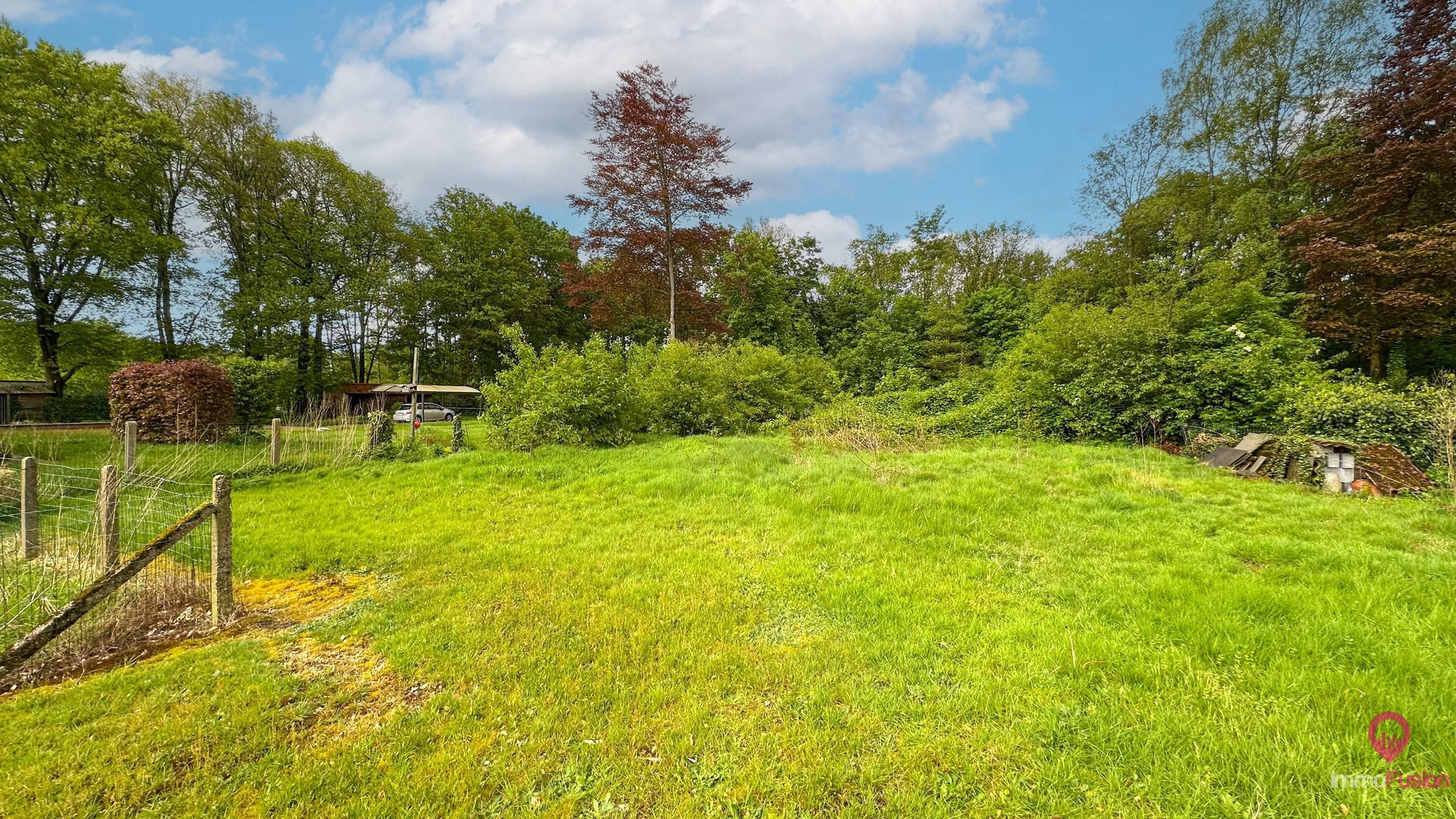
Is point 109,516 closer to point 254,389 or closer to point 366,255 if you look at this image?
point 254,389

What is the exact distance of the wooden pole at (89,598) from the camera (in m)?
2.51

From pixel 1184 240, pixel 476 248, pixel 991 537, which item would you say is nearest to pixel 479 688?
pixel 991 537

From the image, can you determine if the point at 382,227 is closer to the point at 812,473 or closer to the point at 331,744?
the point at 812,473

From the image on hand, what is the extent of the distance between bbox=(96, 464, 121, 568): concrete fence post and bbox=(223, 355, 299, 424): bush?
37.8 feet

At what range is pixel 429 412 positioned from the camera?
25.0 meters

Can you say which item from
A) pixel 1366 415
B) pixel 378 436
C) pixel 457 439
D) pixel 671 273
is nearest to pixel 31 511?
pixel 378 436

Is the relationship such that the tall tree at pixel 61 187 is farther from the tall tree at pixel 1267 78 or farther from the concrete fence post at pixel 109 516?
the tall tree at pixel 1267 78

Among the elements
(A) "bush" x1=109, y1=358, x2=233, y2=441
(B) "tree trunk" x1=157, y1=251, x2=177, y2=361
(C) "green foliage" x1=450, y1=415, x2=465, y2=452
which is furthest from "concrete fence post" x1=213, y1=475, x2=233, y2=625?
(B) "tree trunk" x1=157, y1=251, x2=177, y2=361

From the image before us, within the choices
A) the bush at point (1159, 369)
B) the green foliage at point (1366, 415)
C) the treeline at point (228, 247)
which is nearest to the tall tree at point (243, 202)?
the treeline at point (228, 247)

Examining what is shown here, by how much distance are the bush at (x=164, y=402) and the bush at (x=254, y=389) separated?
1950 millimetres

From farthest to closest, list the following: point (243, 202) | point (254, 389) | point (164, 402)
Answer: point (243, 202) → point (254, 389) → point (164, 402)

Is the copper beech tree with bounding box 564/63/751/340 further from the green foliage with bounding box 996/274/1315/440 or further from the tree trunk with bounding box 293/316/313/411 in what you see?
the tree trunk with bounding box 293/316/313/411

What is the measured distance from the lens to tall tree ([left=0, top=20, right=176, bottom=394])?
1368 cm

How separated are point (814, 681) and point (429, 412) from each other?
2731cm
